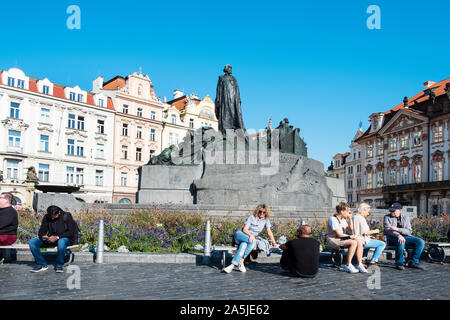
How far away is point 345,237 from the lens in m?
7.89

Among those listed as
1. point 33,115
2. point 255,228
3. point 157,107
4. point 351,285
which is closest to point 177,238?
point 255,228

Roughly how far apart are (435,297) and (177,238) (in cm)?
543

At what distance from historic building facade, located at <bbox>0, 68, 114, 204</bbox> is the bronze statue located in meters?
29.8

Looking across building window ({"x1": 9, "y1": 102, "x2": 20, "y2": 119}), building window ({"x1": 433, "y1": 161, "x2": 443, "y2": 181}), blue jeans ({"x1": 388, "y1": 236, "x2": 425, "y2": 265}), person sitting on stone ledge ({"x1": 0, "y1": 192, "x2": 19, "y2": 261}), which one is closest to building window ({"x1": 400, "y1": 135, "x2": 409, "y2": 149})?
building window ({"x1": 433, "y1": 161, "x2": 443, "y2": 181})

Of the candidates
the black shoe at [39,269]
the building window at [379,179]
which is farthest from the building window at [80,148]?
the black shoe at [39,269]

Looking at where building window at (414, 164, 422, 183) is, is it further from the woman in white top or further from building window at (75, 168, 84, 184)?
the woman in white top

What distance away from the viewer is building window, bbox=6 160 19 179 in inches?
1603

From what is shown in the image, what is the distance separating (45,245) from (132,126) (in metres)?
44.8

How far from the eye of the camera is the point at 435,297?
19.0 ft

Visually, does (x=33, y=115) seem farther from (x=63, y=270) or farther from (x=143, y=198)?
(x=63, y=270)

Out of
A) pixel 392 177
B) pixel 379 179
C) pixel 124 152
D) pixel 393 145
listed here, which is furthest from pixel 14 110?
pixel 379 179

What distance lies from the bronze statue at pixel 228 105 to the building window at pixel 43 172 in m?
32.1

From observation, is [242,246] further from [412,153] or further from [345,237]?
[412,153]

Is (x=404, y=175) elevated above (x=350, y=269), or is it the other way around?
(x=404, y=175)
